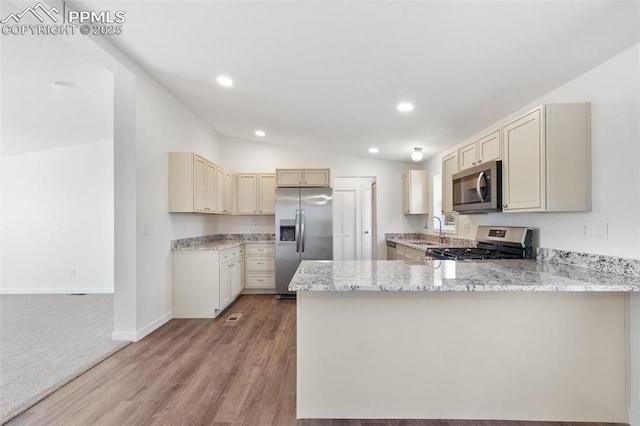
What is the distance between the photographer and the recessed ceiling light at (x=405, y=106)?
2973 millimetres

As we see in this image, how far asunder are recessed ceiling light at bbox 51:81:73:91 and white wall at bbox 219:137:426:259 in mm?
2593

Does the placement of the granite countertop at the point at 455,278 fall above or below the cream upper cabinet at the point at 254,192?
below

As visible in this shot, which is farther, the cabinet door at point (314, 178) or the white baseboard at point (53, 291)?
the cabinet door at point (314, 178)

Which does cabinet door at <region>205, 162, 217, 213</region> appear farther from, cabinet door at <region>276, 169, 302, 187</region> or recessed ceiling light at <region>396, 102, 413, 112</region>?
recessed ceiling light at <region>396, 102, 413, 112</region>

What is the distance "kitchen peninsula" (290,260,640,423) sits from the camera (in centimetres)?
173

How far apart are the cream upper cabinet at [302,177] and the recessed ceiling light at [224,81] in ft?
6.34

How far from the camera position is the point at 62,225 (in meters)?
4.86

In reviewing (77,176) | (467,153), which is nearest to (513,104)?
(467,153)

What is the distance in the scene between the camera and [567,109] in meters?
2.04

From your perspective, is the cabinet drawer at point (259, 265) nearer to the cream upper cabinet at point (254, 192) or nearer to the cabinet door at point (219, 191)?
the cream upper cabinet at point (254, 192)

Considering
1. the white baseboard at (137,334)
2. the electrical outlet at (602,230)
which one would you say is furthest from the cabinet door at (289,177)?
the electrical outlet at (602,230)

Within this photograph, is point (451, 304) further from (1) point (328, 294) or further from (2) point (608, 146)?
(2) point (608, 146)

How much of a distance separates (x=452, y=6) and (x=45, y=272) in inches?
260

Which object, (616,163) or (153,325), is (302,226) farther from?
(616,163)
